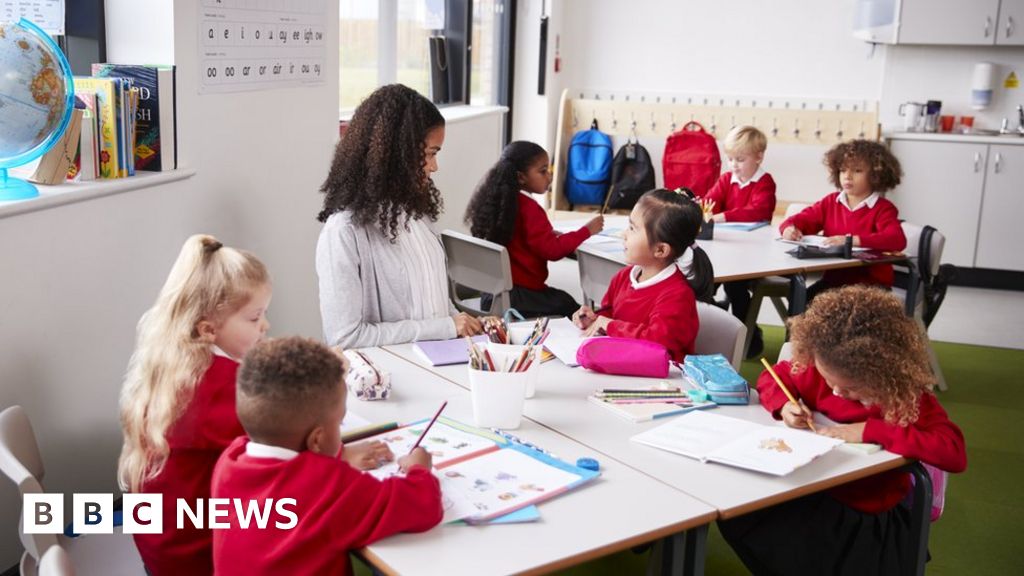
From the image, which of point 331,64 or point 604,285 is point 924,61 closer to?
point 604,285

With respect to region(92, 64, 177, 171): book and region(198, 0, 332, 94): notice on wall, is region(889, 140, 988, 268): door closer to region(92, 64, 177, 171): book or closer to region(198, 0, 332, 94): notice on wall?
region(198, 0, 332, 94): notice on wall

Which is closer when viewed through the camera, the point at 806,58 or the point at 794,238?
the point at 794,238

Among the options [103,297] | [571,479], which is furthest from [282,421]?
[103,297]

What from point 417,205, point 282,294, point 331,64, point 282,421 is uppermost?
point 331,64

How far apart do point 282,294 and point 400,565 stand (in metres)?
2.15

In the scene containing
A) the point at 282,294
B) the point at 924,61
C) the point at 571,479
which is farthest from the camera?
the point at 924,61

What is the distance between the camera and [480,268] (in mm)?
3574

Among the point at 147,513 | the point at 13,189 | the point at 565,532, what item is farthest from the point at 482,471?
the point at 13,189

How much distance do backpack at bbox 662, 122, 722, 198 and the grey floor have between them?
2.95 ft

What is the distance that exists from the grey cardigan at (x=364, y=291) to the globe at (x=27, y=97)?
0.69 metres

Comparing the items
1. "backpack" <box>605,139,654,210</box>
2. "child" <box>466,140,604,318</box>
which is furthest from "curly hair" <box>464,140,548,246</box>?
"backpack" <box>605,139,654,210</box>

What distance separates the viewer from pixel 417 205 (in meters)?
2.70

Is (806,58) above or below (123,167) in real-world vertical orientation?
above

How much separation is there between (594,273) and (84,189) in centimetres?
191
